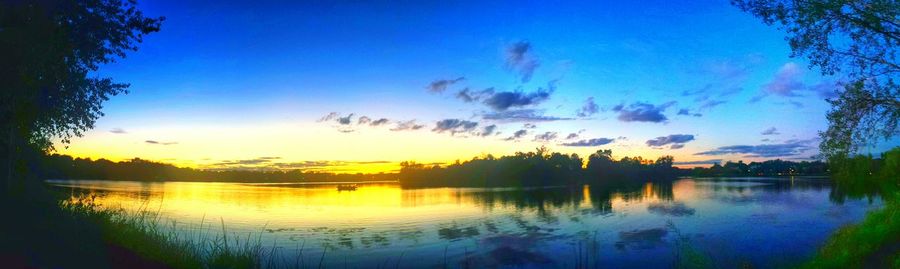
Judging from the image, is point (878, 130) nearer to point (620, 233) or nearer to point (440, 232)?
point (620, 233)

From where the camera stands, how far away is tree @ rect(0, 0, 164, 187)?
47.3 feet

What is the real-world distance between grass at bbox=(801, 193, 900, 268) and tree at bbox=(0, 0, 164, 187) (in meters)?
23.9

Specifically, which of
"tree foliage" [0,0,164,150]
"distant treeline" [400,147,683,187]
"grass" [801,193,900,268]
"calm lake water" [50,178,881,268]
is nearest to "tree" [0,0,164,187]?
"tree foliage" [0,0,164,150]

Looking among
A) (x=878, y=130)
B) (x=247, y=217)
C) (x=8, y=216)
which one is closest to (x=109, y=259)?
(x=8, y=216)

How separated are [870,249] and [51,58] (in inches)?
1038

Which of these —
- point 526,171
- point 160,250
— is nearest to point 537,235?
point 160,250

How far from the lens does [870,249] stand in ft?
55.8

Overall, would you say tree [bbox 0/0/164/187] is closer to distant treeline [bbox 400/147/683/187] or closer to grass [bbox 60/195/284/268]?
grass [bbox 60/195/284/268]

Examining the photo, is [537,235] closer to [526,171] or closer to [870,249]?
[870,249]

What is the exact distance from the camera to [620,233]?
31516 millimetres

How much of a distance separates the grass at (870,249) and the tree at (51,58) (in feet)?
78.4

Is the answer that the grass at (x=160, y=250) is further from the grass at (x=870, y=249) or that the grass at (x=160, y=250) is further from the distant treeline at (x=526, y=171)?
the distant treeline at (x=526, y=171)

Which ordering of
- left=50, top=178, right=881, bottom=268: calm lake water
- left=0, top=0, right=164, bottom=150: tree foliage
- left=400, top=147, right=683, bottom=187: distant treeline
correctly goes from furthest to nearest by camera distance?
left=400, top=147, right=683, bottom=187: distant treeline
left=50, top=178, right=881, bottom=268: calm lake water
left=0, top=0, right=164, bottom=150: tree foliage

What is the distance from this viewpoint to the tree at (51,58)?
14.4 metres
